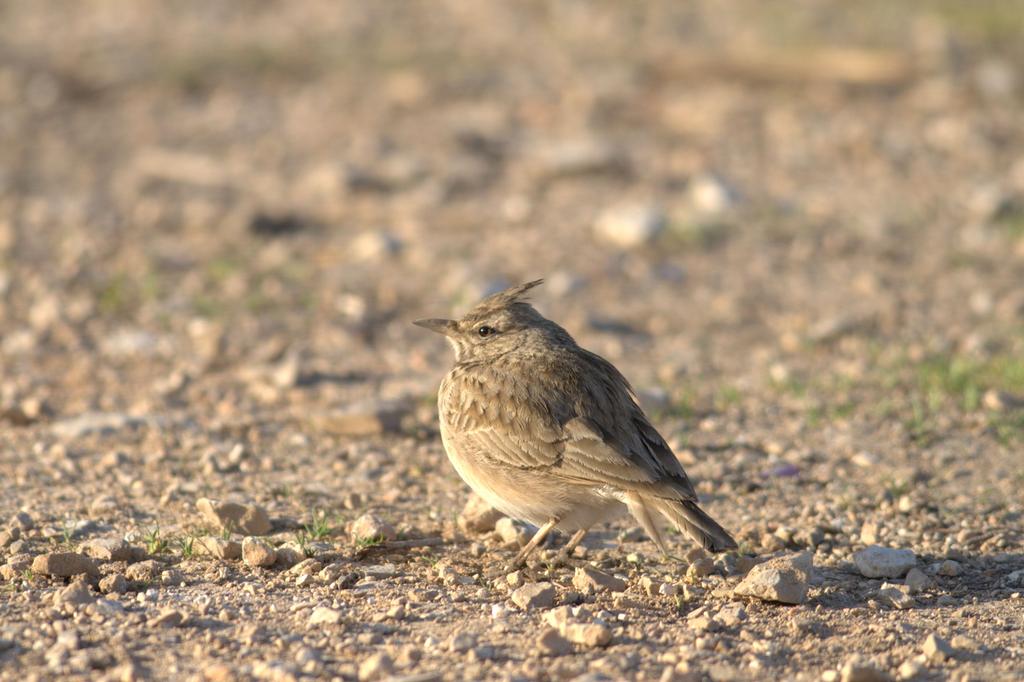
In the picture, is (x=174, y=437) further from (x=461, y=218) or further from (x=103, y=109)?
(x=103, y=109)

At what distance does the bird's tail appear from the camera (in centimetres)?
516

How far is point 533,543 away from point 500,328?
1.12m

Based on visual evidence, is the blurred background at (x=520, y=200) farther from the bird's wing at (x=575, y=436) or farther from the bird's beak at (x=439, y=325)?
the bird's wing at (x=575, y=436)

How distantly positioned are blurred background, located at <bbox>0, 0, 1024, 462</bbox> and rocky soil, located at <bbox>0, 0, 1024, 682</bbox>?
4 cm

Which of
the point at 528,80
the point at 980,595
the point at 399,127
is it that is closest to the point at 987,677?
the point at 980,595

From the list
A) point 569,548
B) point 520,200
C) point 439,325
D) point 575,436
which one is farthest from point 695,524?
point 520,200

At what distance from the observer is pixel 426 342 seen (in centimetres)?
894

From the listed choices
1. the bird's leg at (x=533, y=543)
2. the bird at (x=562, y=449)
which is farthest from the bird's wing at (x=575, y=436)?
the bird's leg at (x=533, y=543)

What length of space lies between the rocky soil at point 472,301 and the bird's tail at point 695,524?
0.20 m

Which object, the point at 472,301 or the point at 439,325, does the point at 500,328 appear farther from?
the point at 472,301

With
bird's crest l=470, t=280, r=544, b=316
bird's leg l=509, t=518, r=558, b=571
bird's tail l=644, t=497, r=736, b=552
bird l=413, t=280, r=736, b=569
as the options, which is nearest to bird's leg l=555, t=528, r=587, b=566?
bird l=413, t=280, r=736, b=569

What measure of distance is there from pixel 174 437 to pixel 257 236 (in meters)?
3.63

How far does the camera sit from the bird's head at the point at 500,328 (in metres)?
6.26

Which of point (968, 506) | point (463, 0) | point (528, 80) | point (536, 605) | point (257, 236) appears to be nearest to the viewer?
point (536, 605)
